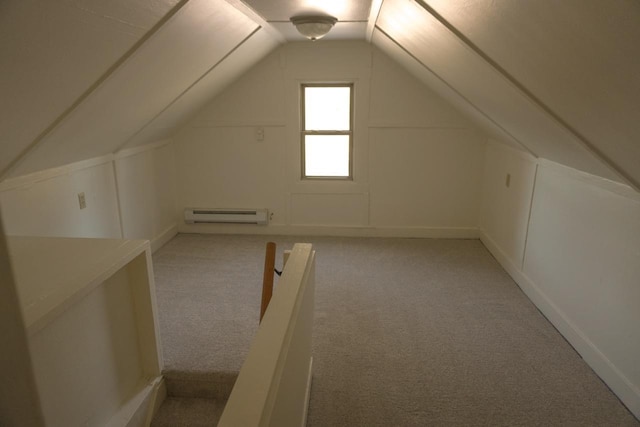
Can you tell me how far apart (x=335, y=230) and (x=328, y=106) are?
1364 mm

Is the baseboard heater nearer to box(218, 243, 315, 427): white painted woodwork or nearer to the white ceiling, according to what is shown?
the white ceiling

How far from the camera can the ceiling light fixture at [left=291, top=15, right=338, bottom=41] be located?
293 centimetres

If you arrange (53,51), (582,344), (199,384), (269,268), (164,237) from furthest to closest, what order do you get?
(164,237)
(582,344)
(199,384)
(269,268)
(53,51)

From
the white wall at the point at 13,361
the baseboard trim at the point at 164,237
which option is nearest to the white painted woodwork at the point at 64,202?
the baseboard trim at the point at 164,237

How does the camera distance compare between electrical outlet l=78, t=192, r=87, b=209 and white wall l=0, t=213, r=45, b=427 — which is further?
electrical outlet l=78, t=192, r=87, b=209

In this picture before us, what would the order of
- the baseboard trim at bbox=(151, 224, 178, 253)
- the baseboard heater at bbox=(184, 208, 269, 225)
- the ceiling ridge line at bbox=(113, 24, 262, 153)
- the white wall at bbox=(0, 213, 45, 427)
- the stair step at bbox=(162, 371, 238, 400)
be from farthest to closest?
the baseboard heater at bbox=(184, 208, 269, 225) < the baseboard trim at bbox=(151, 224, 178, 253) < the ceiling ridge line at bbox=(113, 24, 262, 153) < the stair step at bbox=(162, 371, 238, 400) < the white wall at bbox=(0, 213, 45, 427)

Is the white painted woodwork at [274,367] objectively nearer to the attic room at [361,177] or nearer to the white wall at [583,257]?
the attic room at [361,177]

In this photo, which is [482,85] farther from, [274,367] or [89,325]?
[89,325]

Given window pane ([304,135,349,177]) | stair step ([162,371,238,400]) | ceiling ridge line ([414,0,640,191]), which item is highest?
ceiling ridge line ([414,0,640,191])

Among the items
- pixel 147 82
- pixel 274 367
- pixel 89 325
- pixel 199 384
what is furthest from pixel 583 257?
pixel 147 82

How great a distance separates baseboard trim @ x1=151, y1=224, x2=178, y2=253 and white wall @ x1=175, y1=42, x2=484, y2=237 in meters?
0.13

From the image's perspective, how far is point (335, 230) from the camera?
473 cm

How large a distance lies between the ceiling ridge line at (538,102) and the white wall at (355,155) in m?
2.33

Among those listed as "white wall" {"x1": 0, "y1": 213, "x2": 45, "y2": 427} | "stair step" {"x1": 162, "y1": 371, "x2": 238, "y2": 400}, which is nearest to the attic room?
"white wall" {"x1": 0, "y1": 213, "x2": 45, "y2": 427}
